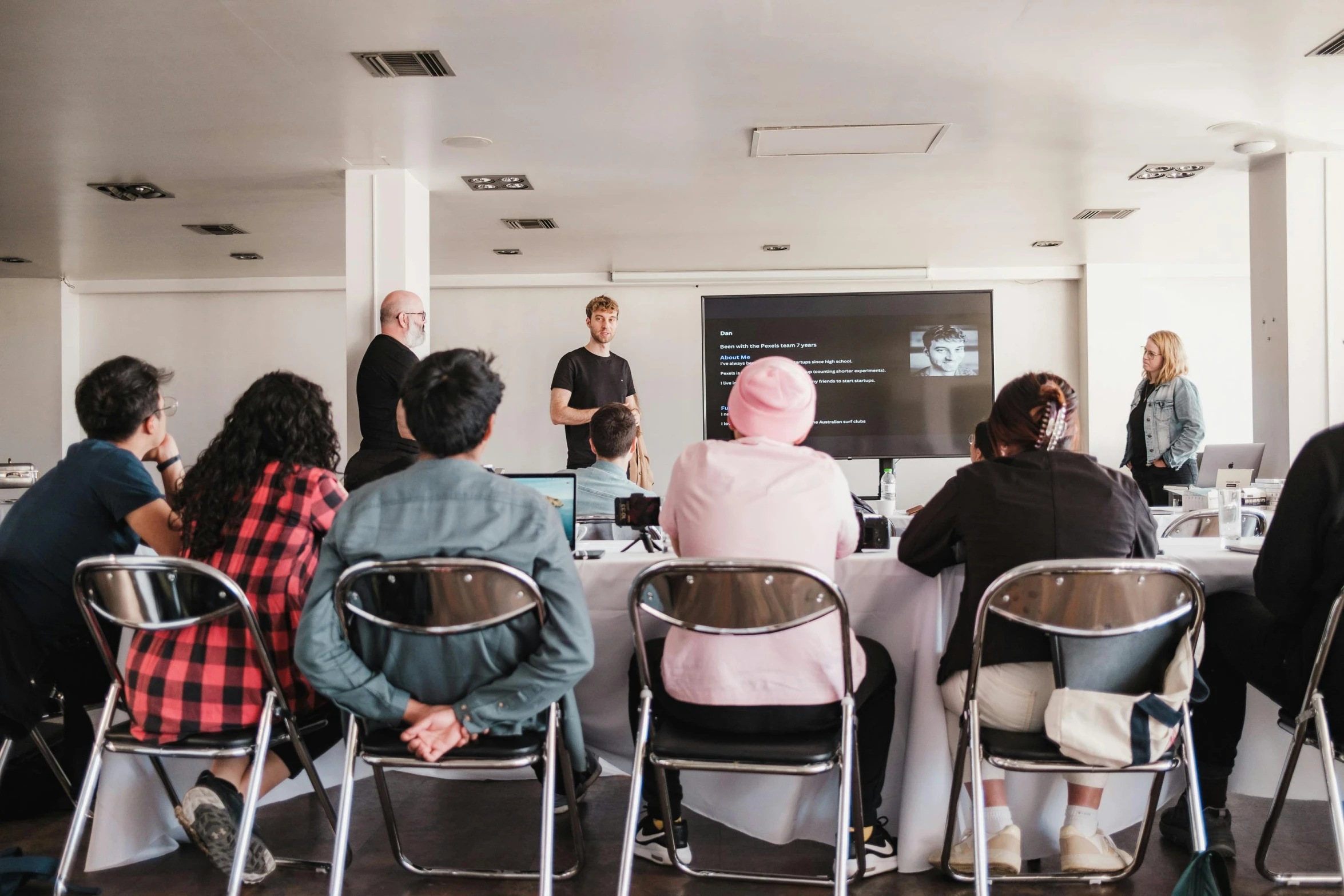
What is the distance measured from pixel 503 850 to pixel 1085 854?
53.2 inches

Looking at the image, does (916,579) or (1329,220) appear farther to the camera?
(1329,220)

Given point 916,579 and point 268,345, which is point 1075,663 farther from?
point 268,345

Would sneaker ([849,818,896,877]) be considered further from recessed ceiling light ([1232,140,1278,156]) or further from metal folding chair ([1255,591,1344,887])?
recessed ceiling light ([1232,140,1278,156])

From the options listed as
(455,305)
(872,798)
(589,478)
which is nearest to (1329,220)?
(589,478)

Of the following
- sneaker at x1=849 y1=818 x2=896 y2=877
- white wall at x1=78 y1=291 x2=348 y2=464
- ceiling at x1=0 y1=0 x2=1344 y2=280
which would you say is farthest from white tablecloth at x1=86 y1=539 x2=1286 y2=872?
white wall at x1=78 y1=291 x2=348 y2=464

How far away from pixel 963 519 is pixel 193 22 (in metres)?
3.11

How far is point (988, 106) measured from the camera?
423 centimetres

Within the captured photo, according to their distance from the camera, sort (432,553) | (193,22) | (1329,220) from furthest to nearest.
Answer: (1329,220) < (193,22) < (432,553)

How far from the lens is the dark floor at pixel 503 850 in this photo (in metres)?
2.12

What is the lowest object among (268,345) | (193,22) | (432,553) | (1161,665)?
(1161,665)

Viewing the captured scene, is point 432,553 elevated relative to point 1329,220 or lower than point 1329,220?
lower

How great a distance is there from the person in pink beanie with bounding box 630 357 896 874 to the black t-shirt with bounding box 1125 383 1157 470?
4953 mm

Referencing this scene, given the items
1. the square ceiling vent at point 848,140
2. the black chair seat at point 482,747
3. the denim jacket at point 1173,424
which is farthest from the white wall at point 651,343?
the black chair seat at point 482,747

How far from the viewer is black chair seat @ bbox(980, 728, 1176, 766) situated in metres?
1.79
